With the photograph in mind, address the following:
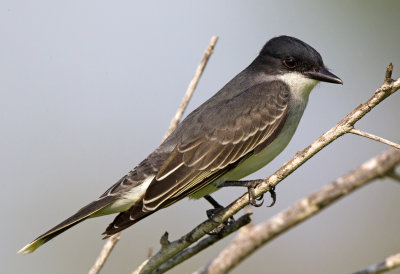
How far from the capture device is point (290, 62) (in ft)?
20.6

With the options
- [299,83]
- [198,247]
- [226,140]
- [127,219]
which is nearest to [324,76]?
[299,83]

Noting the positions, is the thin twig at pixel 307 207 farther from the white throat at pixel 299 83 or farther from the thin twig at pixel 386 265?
the white throat at pixel 299 83

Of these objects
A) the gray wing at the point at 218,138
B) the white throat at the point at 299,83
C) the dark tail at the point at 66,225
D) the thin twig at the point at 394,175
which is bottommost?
the thin twig at the point at 394,175

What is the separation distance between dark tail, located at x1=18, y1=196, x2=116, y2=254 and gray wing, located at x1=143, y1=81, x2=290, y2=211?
417mm

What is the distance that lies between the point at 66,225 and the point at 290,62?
9.33 ft

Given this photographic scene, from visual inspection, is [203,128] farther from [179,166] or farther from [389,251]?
[389,251]

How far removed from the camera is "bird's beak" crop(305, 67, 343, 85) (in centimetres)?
606

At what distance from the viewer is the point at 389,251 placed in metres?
7.36

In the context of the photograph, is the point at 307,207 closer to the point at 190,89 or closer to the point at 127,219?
the point at 127,219

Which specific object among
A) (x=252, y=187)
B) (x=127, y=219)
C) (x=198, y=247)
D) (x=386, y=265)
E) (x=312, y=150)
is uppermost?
(x=127, y=219)

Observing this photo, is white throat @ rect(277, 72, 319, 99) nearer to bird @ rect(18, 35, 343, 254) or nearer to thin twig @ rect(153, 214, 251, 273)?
bird @ rect(18, 35, 343, 254)

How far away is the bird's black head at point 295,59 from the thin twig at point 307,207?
4.03 meters

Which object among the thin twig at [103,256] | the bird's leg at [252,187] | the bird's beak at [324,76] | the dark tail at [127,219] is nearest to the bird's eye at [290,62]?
the bird's beak at [324,76]

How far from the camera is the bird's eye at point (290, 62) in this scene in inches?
247
